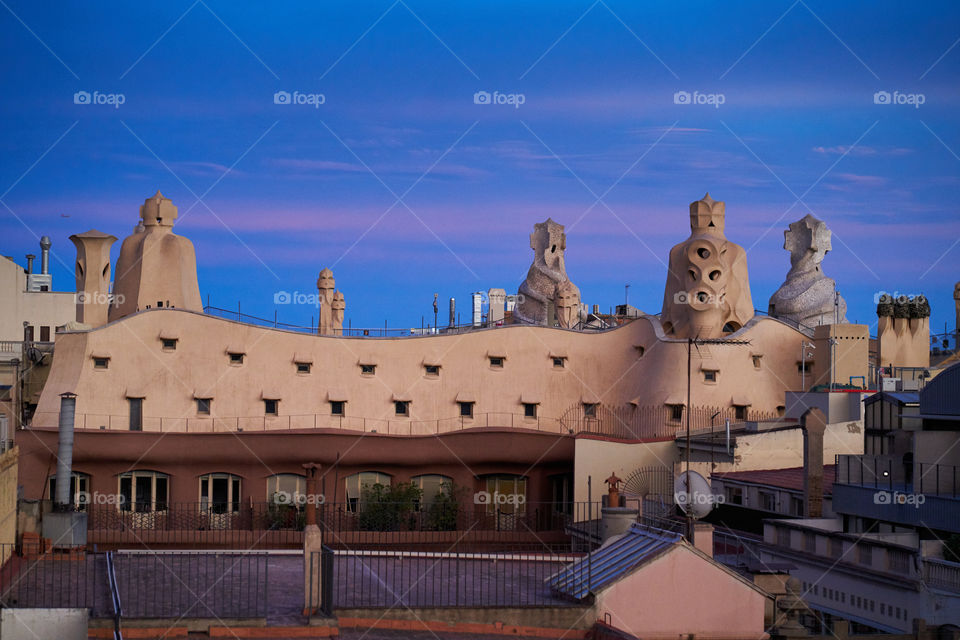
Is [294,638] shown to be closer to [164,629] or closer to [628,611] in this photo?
[164,629]

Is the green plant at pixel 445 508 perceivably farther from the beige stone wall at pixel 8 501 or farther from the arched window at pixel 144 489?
the beige stone wall at pixel 8 501

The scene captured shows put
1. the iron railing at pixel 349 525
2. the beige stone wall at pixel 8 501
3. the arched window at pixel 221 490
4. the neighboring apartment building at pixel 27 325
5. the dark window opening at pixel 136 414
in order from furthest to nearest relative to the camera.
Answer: the neighboring apartment building at pixel 27 325, the dark window opening at pixel 136 414, the arched window at pixel 221 490, the iron railing at pixel 349 525, the beige stone wall at pixel 8 501

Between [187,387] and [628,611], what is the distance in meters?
29.9

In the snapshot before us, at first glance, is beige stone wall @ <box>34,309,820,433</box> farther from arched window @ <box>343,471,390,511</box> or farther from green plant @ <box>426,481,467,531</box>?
green plant @ <box>426,481,467,531</box>

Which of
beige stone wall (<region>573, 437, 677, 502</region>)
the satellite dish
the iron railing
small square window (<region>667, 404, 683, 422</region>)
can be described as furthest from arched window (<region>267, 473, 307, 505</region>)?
the satellite dish

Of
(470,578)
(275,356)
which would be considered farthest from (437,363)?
(470,578)

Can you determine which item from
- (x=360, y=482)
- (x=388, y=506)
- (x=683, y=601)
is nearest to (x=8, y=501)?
(x=683, y=601)

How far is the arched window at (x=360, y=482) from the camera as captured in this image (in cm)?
4169

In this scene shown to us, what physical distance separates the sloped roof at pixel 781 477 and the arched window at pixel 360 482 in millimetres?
11218

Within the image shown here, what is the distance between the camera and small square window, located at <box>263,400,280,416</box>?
4442 centimetres

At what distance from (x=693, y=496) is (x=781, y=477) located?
15.5 meters

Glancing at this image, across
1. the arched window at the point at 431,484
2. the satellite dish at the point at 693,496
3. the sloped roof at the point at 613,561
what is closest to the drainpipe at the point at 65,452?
the sloped roof at the point at 613,561

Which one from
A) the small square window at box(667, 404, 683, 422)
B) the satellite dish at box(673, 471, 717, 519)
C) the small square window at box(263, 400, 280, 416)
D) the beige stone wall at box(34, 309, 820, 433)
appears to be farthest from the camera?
the small square window at box(667, 404, 683, 422)

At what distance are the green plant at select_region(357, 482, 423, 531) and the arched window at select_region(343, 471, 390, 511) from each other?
0.49 feet
